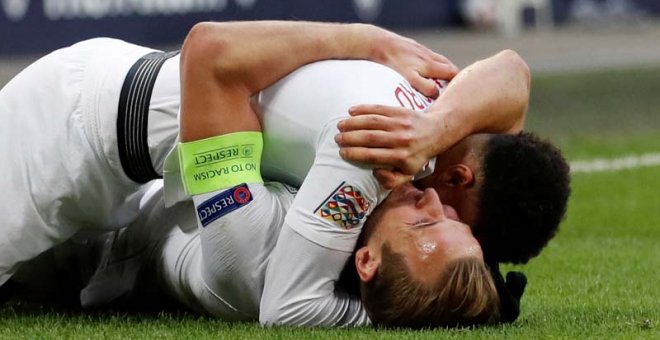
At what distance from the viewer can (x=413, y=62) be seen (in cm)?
488

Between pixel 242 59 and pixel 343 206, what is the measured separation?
0.53 meters

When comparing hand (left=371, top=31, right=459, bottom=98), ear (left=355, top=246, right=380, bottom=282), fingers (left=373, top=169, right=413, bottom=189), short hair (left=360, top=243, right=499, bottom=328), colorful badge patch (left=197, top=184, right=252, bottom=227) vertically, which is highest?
hand (left=371, top=31, right=459, bottom=98)

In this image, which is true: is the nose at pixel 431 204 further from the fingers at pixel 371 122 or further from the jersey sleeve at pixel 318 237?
the fingers at pixel 371 122

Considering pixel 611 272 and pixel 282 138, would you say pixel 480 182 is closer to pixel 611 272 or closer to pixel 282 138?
pixel 282 138

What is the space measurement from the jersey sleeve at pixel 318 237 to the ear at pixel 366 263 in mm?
32

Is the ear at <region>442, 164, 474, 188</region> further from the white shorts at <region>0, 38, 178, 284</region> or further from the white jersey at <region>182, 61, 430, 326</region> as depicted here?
the white shorts at <region>0, 38, 178, 284</region>

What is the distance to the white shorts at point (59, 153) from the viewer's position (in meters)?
4.93

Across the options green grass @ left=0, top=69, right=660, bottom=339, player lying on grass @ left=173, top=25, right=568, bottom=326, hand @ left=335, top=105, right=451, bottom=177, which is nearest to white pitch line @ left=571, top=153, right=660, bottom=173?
green grass @ left=0, top=69, right=660, bottom=339

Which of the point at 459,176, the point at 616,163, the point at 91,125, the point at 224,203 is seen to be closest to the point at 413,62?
the point at 459,176

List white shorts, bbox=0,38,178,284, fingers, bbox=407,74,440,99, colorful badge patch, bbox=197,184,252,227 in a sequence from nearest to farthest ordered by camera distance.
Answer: colorful badge patch, bbox=197,184,252,227 → fingers, bbox=407,74,440,99 → white shorts, bbox=0,38,178,284

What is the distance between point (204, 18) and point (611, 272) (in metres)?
10.2

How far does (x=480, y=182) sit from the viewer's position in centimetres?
462

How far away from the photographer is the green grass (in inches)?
181

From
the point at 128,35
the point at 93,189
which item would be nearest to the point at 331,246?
the point at 93,189
